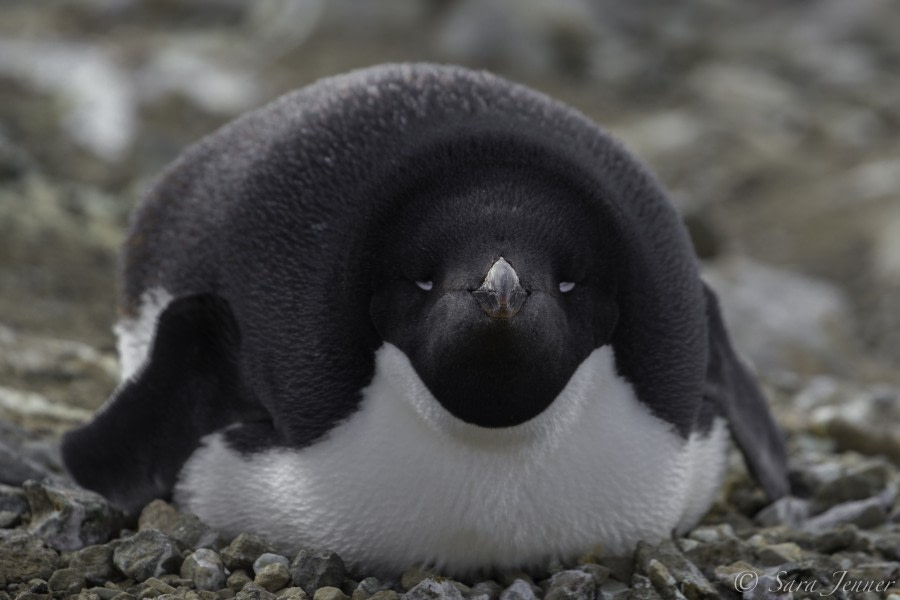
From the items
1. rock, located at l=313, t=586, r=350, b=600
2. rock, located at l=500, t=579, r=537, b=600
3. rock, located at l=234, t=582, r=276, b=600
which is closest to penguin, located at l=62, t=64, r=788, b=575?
rock, located at l=500, t=579, r=537, b=600

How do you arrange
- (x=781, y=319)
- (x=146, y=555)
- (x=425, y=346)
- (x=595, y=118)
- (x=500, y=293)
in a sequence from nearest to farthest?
(x=500, y=293) → (x=425, y=346) → (x=146, y=555) → (x=781, y=319) → (x=595, y=118)

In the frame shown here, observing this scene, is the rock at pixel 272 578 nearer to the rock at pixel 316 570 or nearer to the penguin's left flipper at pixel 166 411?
the rock at pixel 316 570

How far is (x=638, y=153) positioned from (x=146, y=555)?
17.3 ft

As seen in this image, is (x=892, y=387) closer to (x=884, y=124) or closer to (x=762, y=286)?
(x=762, y=286)

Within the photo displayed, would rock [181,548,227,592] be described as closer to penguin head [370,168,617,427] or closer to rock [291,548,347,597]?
rock [291,548,347,597]

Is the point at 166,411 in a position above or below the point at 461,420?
above

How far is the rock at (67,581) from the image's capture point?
354cm

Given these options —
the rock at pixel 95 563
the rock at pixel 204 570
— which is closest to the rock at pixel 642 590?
the rock at pixel 204 570

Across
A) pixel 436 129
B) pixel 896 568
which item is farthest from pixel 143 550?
pixel 896 568

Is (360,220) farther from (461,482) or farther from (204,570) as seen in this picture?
(204,570)

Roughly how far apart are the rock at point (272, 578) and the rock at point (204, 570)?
0.35 ft

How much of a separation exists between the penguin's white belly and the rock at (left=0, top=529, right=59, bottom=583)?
573 millimetres

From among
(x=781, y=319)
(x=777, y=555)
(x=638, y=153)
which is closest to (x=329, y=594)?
(x=777, y=555)

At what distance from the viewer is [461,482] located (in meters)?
3.56
